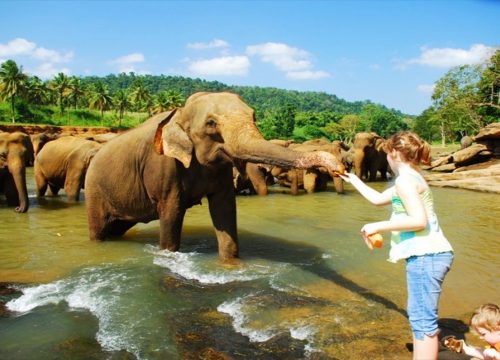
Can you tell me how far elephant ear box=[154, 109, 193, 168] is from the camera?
562 centimetres

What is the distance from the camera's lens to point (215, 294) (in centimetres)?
518

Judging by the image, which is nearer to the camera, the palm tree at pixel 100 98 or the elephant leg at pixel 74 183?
the elephant leg at pixel 74 183

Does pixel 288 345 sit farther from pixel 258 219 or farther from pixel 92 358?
pixel 258 219

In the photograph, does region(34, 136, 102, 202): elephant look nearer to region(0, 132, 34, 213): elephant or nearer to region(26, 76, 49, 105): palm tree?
region(0, 132, 34, 213): elephant

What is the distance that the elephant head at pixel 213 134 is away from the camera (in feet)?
16.5

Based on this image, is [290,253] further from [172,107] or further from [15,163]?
[172,107]

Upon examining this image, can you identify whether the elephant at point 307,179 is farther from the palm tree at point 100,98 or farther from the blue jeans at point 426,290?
the palm tree at point 100,98

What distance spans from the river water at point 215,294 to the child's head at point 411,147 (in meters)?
1.48

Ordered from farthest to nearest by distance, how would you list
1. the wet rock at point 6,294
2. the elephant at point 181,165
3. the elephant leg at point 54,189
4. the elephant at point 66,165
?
the elephant leg at point 54,189, the elephant at point 66,165, the elephant at point 181,165, the wet rock at point 6,294

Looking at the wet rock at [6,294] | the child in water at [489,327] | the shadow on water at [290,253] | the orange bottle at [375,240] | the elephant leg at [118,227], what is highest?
the orange bottle at [375,240]

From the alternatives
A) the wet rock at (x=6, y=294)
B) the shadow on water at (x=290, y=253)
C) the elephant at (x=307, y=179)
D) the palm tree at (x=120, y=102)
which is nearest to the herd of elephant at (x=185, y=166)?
the shadow on water at (x=290, y=253)

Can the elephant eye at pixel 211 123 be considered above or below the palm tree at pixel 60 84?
below

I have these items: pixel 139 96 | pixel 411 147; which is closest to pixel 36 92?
pixel 139 96

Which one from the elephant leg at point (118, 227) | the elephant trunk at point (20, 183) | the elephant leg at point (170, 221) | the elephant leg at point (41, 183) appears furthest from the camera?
the elephant leg at point (41, 183)
